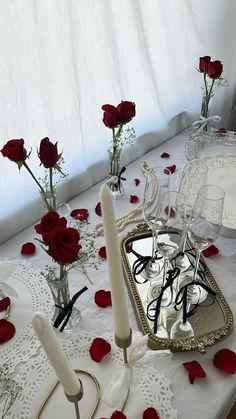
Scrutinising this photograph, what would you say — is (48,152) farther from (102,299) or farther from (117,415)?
(117,415)

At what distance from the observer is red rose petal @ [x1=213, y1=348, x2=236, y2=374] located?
0.75 metres

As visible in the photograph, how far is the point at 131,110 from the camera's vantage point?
1073 mm

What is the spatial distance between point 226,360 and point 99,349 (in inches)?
9.6

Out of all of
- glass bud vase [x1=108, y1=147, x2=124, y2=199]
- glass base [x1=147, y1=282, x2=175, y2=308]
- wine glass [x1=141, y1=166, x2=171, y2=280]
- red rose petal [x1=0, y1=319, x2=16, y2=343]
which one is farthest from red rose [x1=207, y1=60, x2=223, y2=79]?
red rose petal [x1=0, y1=319, x2=16, y2=343]

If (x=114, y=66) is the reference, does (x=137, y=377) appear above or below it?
below

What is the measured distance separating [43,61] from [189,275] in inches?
26.4

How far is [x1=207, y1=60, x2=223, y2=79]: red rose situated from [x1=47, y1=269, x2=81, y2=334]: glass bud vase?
0.92 m

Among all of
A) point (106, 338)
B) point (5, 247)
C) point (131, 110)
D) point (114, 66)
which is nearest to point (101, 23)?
point (114, 66)

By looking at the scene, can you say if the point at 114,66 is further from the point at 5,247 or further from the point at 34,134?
the point at 5,247

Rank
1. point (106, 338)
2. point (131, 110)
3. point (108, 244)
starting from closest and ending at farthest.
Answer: point (108, 244) < point (106, 338) < point (131, 110)

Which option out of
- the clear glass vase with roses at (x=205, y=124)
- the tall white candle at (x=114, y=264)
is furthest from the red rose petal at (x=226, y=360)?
the clear glass vase with roses at (x=205, y=124)

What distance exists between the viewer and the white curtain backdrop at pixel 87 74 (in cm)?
101

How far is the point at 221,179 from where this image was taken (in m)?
1.21

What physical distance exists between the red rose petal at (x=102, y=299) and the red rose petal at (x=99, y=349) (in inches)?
4.6
